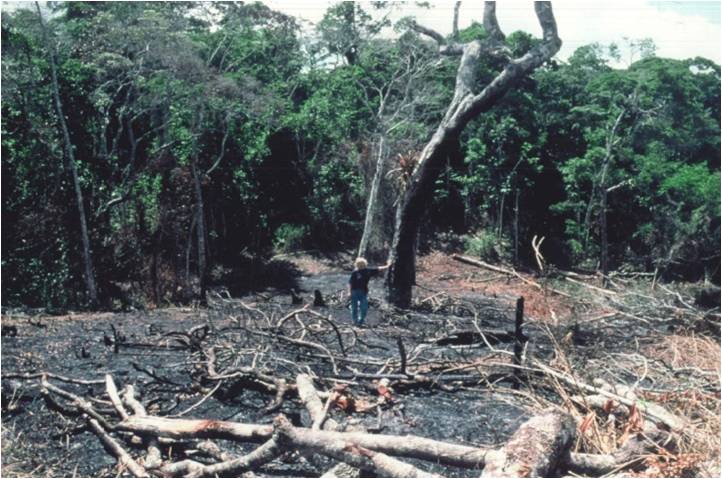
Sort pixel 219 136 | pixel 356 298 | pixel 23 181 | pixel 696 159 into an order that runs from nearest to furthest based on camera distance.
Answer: pixel 356 298 → pixel 23 181 → pixel 219 136 → pixel 696 159

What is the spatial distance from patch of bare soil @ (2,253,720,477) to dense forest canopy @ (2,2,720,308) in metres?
6.20

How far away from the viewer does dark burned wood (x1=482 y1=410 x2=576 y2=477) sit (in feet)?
15.2

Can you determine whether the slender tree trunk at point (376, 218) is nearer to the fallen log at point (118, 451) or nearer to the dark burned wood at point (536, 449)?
the fallen log at point (118, 451)

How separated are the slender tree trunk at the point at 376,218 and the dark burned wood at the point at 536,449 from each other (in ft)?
49.1

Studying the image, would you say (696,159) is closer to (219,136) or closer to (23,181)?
(219,136)

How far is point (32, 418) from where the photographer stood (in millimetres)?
6840

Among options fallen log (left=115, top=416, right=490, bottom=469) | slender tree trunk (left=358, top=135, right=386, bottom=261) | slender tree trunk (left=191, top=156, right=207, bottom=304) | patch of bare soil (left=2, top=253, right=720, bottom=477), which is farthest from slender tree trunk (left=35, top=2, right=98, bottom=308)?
fallen log (left=115, top=416, right=490, bottom=469)

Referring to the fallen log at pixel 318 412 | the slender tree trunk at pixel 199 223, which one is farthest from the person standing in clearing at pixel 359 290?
the slender tree trunk at pixel 199 223

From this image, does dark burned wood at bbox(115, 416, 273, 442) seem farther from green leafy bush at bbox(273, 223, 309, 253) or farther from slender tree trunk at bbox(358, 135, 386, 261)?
green leafy bush at bbox(273, 223, 309, 253)

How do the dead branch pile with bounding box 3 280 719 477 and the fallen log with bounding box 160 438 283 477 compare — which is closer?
the dead branch pile with bounding box 3 280 719 477

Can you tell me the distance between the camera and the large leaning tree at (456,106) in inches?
465

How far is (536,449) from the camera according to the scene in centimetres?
476

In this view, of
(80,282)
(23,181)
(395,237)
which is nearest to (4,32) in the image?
(23,181)

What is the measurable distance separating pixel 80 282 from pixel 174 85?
15.9 feet
